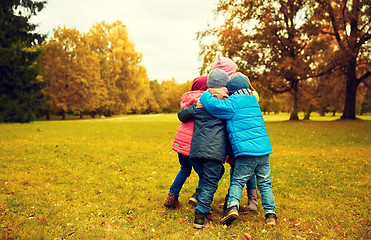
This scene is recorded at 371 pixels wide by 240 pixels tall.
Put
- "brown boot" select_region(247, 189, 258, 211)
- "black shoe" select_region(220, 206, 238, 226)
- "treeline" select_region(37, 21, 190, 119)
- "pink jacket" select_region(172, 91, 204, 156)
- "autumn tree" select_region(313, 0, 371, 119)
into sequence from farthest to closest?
"treeline" select_region(37, 21, 190, 119) → "autumn tree" select_region(313, 0, 371, 119) → "brown boot" select_region(247, 189, 258, 211) → "pink jacket" select_region(172, 91, 204, 156) → "black shoe" select_region(220, 206, 238, 226)

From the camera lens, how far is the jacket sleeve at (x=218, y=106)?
12.1ft

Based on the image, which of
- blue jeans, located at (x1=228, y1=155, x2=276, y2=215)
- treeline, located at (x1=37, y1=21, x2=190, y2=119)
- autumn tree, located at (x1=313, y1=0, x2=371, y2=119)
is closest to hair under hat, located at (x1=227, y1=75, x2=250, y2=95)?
blue jeans, located at (x1=228, y1=155, x2=276, y2=215)

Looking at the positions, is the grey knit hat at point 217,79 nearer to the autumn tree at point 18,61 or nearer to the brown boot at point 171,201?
the brown boot at point 171,201

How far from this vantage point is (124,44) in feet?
151

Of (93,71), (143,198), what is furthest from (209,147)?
(93,71)

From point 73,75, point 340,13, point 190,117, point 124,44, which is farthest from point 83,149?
point 124,44

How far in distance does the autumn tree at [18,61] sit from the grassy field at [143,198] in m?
17.7

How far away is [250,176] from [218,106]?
1.18m

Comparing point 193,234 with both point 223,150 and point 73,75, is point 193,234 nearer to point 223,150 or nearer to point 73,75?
point 223,150

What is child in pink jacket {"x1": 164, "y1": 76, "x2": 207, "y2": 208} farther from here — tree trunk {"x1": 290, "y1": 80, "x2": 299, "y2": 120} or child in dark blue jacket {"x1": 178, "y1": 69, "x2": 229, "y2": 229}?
tree trunk {"x1": 290, "y1": 80, "x2": 299, "y2": 120}

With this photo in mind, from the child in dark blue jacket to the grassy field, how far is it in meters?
0.40

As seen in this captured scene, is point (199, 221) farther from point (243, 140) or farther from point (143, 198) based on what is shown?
point (143, 198)

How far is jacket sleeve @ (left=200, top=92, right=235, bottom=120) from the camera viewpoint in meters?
3.70

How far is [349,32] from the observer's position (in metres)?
24.5
